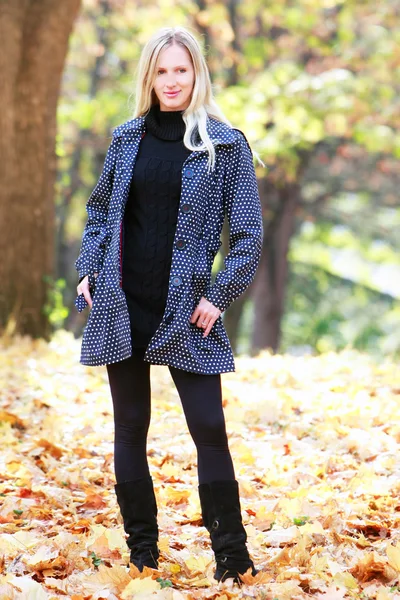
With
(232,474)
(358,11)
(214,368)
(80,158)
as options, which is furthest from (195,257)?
(80,158)

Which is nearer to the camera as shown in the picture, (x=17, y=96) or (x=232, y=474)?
(x=232, y=474)

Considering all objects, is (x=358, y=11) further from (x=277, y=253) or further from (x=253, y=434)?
(x=253, y=434)

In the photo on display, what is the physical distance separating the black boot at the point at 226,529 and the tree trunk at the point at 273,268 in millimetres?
12214

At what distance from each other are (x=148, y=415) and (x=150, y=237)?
27.3 inches

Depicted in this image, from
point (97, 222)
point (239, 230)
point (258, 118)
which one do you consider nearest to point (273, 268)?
point (258, 118)

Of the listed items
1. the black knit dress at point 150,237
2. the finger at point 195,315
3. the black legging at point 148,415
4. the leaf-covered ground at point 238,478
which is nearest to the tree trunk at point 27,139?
the leaf-covered ground at point 238,478

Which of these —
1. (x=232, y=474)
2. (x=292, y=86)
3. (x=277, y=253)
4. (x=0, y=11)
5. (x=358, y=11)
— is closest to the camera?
(x=232, y=474)

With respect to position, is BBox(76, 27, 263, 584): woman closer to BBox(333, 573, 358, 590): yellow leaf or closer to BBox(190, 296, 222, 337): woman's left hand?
BBox(190, 296, 222, 337): woman's left hand

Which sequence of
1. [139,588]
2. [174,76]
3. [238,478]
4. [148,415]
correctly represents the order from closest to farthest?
[139,588], [174,76], [148,415], [238,478]

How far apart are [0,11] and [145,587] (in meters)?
7.04

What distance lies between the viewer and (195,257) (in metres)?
3.08

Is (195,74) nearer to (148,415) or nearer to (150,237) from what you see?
(150,237)

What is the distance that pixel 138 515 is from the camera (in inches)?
127

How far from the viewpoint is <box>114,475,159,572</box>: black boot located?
126 inches
